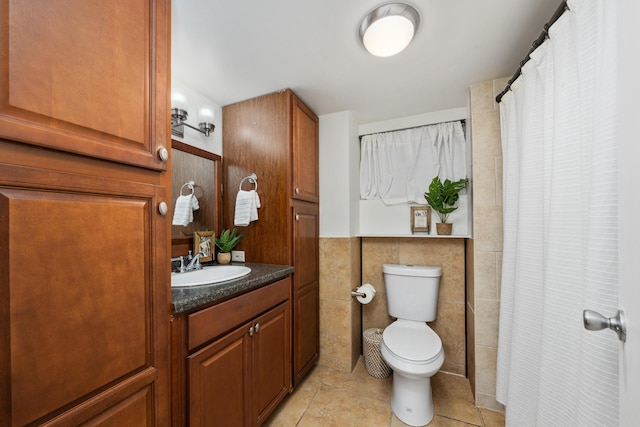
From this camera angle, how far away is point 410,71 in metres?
1.50

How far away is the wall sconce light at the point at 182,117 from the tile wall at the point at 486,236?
1.76m

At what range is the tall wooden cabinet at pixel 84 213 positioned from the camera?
53 centimetres

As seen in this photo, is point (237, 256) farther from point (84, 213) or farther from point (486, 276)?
point (486, 276)

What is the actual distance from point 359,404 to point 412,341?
21.0 inches

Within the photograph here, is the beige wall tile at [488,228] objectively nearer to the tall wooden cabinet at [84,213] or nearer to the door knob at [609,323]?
the door knob at [609,323]

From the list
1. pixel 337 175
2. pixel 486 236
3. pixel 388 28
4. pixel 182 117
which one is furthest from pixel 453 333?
pixel 182 117

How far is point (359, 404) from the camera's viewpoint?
160 cm

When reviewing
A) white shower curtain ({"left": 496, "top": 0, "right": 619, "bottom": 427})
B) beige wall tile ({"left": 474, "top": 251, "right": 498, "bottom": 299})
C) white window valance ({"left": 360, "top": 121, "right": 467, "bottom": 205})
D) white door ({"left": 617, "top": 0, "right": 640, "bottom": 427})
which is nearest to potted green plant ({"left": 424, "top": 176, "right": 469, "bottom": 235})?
white window valance ({"left": 360, "top": 121, "right": 467, "bottom": 205})

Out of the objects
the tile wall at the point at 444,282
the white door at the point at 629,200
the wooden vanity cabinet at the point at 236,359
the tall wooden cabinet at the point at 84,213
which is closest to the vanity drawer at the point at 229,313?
the wooden vanity cabinet at the point at 236,359

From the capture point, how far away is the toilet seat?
1.43 meters

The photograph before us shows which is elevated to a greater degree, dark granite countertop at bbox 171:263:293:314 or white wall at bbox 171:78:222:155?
white wall at bbox 171:78:222:155

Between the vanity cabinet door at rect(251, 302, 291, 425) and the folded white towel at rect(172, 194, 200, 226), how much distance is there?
82 cm

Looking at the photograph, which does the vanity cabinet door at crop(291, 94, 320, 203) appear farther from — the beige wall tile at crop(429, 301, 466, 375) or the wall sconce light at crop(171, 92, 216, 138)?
the beige wall tile at crop(429, 301, 466, 375)

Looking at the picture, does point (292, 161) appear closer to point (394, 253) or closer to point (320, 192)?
point (320, 192)
